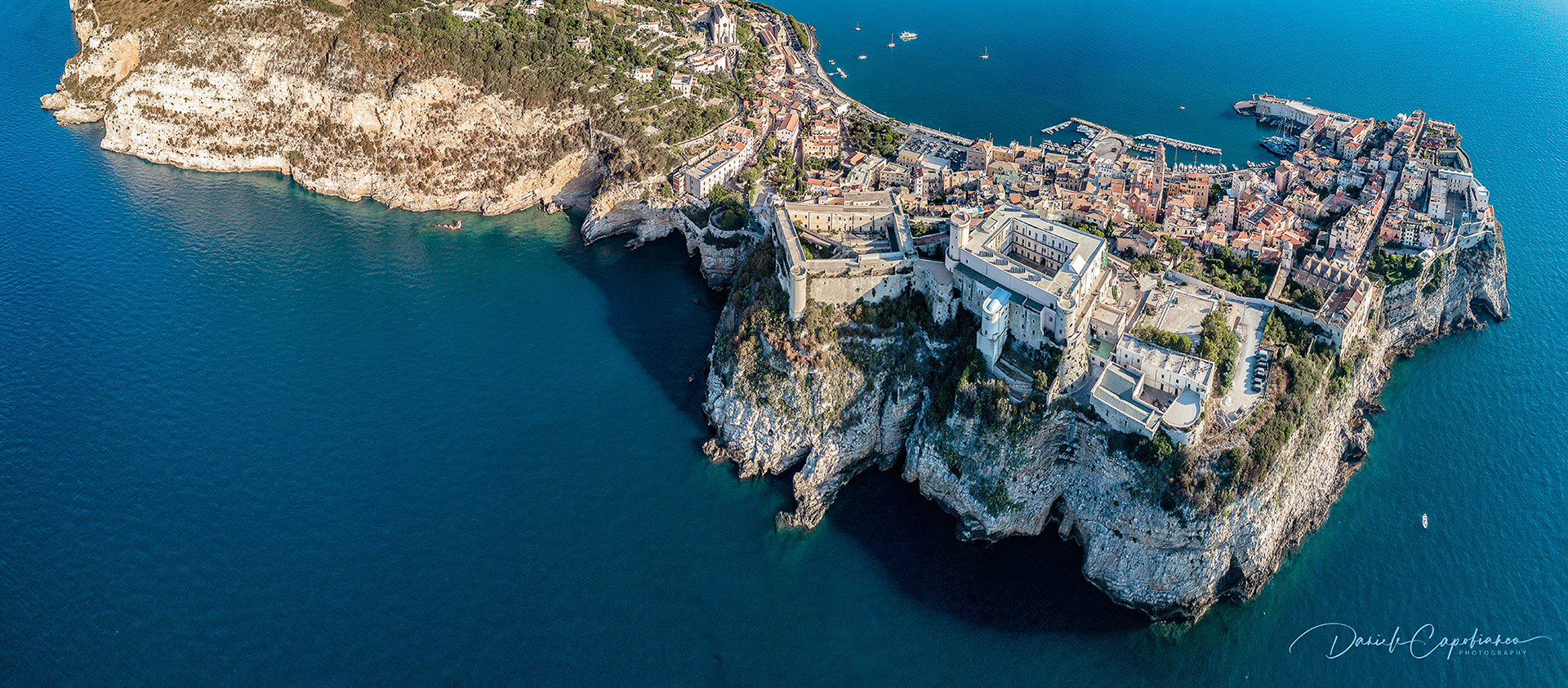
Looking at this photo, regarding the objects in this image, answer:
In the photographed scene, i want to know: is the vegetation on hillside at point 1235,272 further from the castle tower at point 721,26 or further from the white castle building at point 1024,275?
the castle tower at point 721,26

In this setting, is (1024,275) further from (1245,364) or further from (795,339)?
(795,339)

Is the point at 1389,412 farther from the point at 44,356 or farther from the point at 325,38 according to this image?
the point at 325,38

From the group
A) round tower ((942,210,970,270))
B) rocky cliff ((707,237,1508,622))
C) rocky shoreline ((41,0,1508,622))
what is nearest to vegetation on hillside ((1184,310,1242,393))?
rocky cliff ((707,237,1508,622))

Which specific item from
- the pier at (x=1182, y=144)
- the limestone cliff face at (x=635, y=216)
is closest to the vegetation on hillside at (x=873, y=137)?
the limestone cliff face at (x=635, y=216)

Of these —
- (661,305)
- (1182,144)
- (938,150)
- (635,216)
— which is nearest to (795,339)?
(661,305)

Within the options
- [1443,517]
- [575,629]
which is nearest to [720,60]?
[575,629]

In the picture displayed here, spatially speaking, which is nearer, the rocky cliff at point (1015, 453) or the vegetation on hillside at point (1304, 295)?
the rocky cliff at point (1015, 453)

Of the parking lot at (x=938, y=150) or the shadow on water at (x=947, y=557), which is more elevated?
the parking lot at (x=938, y=150)
